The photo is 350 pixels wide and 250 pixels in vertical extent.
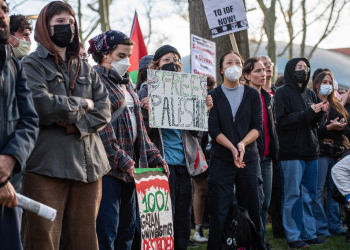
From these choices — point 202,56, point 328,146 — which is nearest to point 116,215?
point 328,146

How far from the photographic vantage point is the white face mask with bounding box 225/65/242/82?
16.5 feet

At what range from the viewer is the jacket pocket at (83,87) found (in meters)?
3.25

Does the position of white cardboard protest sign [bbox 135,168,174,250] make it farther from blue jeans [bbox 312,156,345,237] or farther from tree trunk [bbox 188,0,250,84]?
tree trunk [bbox 188,0,250,84]

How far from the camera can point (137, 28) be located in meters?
9.09

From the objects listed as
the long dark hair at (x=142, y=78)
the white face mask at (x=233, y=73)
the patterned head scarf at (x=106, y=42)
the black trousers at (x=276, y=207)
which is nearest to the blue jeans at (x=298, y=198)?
the black trousers at (x=276, y=207)

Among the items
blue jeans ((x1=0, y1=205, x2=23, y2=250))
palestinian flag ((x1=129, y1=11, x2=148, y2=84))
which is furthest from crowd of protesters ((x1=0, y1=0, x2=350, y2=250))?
palestinian flag ((x1=129, y1=11, x2=148, y2=84))

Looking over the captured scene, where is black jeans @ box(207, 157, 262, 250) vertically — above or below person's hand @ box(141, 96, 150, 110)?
below

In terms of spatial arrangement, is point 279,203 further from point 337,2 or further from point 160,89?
point 337,2

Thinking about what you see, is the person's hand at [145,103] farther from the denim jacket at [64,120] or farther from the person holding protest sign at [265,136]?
the person holding protest sign at [265,136]

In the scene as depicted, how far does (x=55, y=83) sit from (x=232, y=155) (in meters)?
2.24

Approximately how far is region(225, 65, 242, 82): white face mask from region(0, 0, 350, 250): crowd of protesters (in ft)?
0.04

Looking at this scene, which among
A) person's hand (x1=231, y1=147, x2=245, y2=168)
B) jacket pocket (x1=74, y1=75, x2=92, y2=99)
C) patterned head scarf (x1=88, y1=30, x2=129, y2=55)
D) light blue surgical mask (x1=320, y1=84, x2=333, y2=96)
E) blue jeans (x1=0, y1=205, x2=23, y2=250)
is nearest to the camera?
blue jeans (x1=0, y1=205, x2=23, y2=250)

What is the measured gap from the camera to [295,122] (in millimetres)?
5773

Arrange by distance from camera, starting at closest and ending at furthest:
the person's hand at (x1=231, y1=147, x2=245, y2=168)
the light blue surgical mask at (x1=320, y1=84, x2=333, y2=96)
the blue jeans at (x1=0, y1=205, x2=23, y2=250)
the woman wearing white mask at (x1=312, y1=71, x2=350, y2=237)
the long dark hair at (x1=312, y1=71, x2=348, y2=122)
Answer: the blue jeans at (x1=0, y1=205, x2=23, y2=250)
the person's hand at (x1=231, y1=147, x2=245, y2=168)
the woman wearing white mask at (x1=312, y1=71, x2=350, y2=237)
the light blue surgical mask at (x1=320, y1=84, x2=333, y2=96)
the long dark hair at (x1=312, y1=71, x2=348, y2=122)
